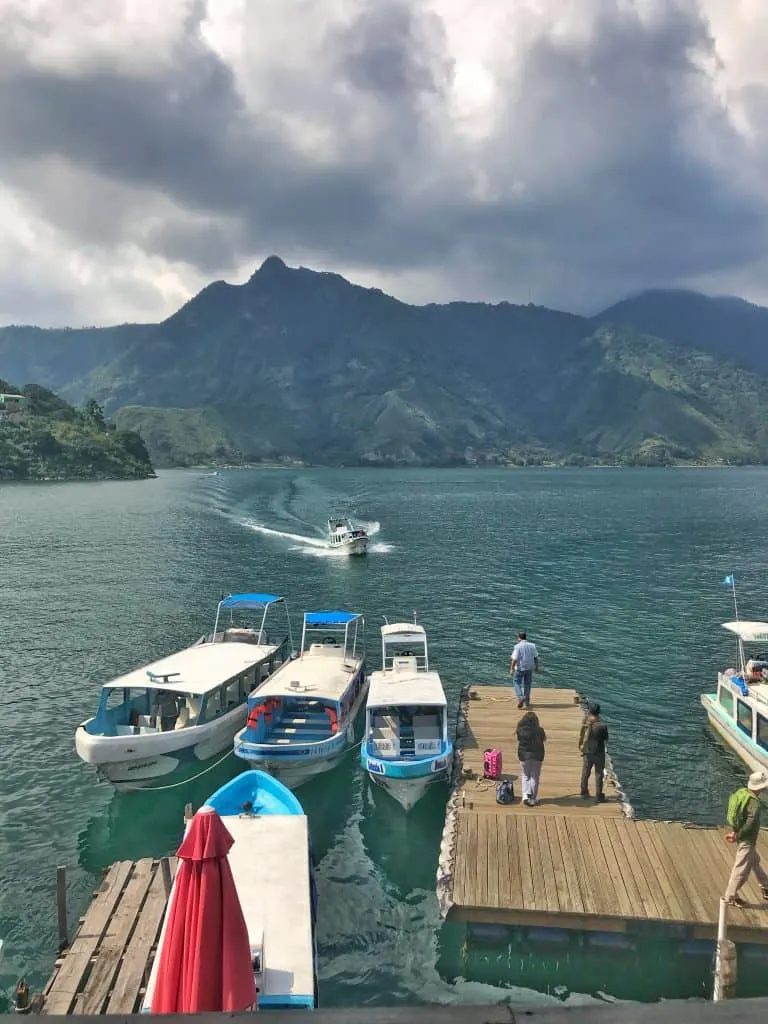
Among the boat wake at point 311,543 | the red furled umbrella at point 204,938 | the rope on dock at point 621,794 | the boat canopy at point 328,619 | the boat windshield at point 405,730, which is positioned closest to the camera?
the red furled umbrella at point 204,938

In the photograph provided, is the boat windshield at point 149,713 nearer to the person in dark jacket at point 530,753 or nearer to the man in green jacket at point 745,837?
the person in dark jacket at point 530,753

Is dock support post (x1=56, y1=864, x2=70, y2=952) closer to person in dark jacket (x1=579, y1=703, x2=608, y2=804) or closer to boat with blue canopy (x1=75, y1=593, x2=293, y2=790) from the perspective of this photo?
boat with blue canopy (x1=75, y1=593, x2=293, y2=790)

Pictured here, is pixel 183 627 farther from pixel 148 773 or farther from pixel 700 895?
pixel 700 895

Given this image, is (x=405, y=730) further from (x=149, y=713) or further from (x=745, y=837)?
(x=745, y=837)

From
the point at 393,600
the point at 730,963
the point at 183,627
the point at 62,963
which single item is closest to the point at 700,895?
the point at 730,963

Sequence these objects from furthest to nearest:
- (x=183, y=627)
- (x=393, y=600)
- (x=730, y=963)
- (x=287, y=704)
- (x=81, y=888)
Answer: (x=393, y=600)
(x=183, y=627)
(x=287, y=704)
(x=81, y=888)
(x=730, y=963)

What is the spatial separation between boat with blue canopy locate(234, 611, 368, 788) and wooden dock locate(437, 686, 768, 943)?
564 centimetres

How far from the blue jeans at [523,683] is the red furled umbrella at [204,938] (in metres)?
18.6

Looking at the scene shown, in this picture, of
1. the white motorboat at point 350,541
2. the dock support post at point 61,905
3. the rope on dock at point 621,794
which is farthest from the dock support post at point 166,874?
the white motorboat at point 350,541

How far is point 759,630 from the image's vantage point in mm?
29312

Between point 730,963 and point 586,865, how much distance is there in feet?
12.8

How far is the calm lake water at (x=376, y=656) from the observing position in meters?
16.9

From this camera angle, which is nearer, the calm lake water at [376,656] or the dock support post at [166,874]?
the dock support post at [166,874]

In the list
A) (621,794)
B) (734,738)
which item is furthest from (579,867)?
(734,738)
